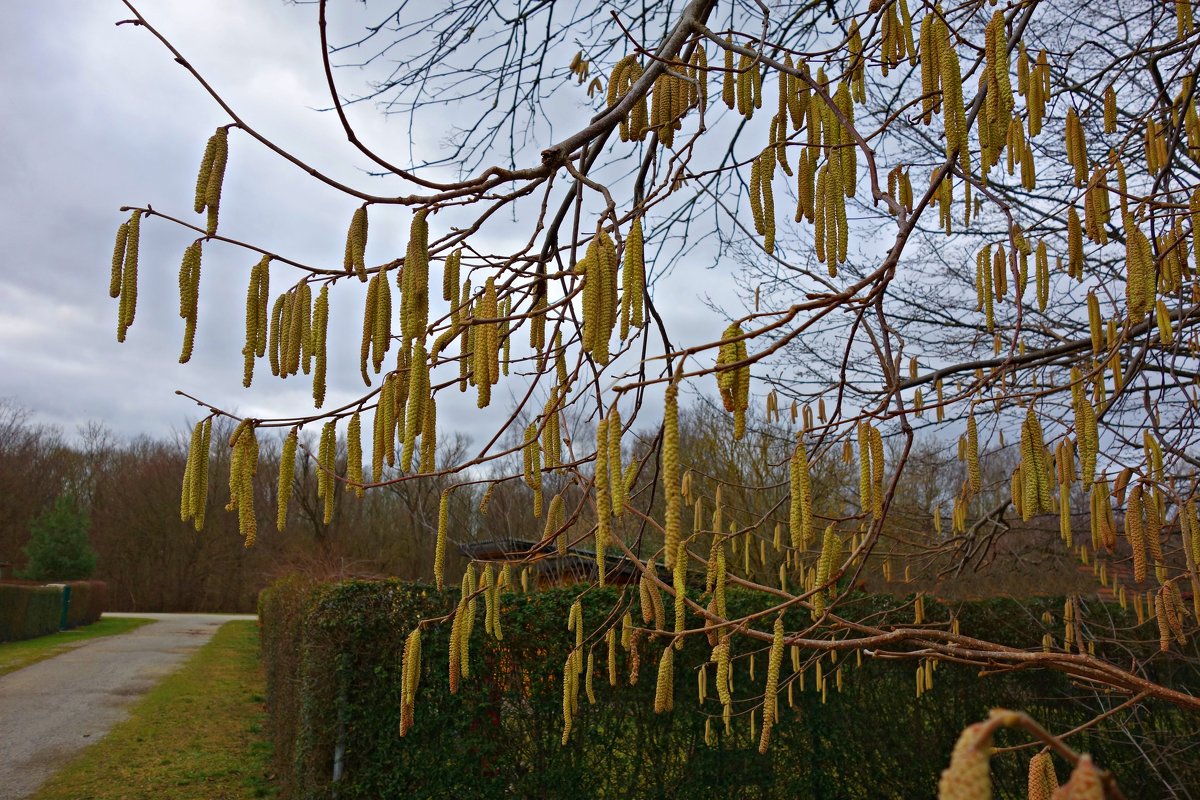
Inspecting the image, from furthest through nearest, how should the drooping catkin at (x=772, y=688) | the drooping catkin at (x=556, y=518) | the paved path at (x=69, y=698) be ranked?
the paved path at (x=69, y=698) < the drooping catkin at (x=556, y=518) < the drooping catkin at (x=772, y=688)

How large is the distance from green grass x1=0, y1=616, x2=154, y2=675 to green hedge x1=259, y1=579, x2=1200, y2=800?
13002 mm

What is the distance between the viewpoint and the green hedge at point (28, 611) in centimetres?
1881

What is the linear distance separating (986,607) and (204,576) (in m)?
34.9

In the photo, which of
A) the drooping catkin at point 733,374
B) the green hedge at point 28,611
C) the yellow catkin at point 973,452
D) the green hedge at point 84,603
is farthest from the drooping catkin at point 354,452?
the green hedge at point 84,603

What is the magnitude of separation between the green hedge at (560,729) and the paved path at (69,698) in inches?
173

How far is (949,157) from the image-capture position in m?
Answer: 1.62

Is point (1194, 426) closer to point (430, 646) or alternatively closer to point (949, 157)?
point (949, 157)

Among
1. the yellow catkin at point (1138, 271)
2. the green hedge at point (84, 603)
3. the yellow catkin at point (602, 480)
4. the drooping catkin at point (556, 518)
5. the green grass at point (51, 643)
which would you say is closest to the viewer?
the yellow catkin at point (602, 480)

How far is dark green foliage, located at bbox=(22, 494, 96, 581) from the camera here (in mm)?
27547

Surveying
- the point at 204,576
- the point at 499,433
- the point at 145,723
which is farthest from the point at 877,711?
the point at 204,576

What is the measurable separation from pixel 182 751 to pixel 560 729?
622cm

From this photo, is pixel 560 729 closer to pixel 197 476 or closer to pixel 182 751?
pixel 197 476

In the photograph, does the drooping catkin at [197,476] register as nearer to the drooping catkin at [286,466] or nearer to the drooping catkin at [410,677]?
the drooping catkin at [286,466]

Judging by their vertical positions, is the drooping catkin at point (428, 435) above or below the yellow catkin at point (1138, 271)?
below
